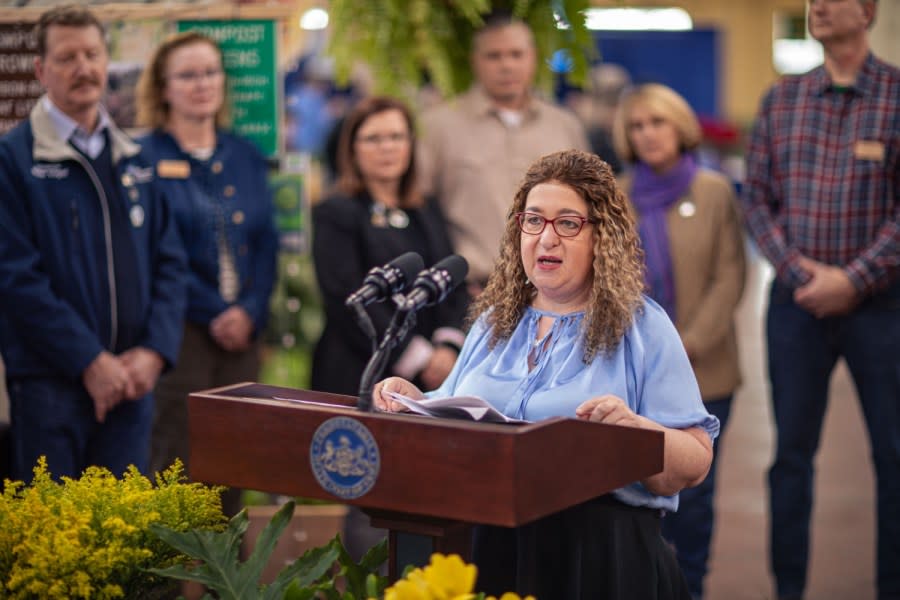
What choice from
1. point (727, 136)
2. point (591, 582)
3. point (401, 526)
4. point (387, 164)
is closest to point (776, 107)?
point (387, 164)

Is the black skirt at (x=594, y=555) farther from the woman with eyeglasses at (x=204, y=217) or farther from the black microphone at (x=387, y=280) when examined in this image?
the woman with eyeglasses at (x=204, y=217)

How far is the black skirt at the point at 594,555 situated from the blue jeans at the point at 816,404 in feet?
5.59

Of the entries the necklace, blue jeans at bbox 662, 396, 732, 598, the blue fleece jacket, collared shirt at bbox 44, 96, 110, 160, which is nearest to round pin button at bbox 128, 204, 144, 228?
the blue fleece jacket

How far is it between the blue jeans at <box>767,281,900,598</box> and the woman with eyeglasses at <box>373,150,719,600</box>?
163 centimetres

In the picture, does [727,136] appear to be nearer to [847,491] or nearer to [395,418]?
[847,491]

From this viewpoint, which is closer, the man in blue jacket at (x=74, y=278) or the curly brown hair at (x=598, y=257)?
the curly brown hair at (x=598, y=257)

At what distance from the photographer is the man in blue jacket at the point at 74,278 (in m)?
3.33

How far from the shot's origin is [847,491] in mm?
5656

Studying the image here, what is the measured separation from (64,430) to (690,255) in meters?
2.06

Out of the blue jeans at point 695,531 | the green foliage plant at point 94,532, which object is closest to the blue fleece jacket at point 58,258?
the green foliage plant at point 94,532

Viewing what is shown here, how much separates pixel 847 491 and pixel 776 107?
234 cm

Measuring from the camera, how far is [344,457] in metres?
1.96

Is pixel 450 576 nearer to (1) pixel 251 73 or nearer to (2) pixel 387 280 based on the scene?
(2) pixel 387 280

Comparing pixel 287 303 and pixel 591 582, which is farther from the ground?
pixel 287 303
